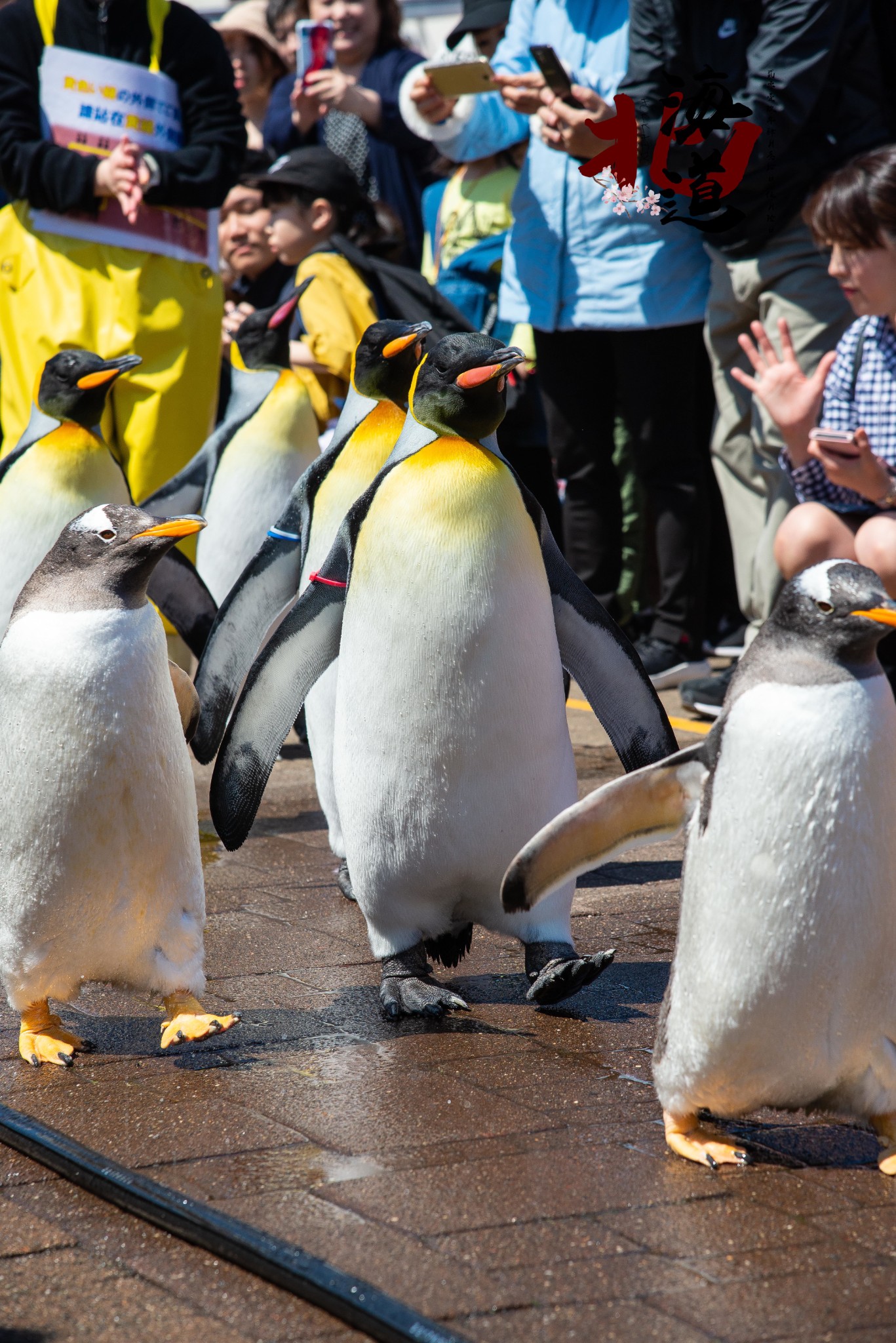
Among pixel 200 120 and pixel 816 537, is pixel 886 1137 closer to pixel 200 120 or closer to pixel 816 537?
pixel 816 537

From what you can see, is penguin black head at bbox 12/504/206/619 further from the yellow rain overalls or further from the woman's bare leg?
the yellow rain overalls

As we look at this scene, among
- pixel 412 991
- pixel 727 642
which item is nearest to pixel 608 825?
pixel 412 991

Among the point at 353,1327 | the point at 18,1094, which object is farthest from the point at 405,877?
the point at 353,1327

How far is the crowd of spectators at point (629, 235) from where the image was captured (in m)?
4.26

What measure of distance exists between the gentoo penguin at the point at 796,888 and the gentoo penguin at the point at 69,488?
2.03 metres

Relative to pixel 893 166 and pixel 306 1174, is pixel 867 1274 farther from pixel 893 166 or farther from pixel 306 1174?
pixel 893 166

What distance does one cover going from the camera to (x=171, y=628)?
4785 millimetres

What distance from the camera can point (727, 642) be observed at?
640 centimetres

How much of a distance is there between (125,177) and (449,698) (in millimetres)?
2896

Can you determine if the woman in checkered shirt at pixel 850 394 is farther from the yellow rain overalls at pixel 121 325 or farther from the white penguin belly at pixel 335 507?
the yellow rain overalls at pixel 121 325

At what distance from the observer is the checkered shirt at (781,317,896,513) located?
162 inches

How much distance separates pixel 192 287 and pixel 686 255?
5.24 feet

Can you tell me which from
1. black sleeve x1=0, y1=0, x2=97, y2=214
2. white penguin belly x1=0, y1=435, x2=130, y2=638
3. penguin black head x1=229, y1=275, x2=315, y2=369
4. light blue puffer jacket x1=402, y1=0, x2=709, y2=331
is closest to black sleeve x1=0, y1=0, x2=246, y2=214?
black sleeve x1=0, y1=0, x2=97, y2=214

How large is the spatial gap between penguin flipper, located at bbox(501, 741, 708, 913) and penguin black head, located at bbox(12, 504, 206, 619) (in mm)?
697
